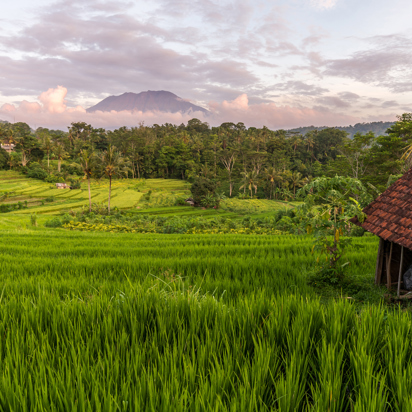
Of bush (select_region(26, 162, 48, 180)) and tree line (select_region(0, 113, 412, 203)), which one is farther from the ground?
tree line (select_region(0, 113, 412, 203))

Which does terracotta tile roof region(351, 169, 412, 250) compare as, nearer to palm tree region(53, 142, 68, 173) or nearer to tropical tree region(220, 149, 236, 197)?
tropical tree region(220, 149, 236, 197)

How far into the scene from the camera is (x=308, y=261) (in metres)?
6.96

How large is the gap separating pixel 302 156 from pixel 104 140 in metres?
57.8

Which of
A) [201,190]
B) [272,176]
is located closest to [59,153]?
[201,190]

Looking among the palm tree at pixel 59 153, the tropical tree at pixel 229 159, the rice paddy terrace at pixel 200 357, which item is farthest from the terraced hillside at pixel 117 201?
the rice paddy terrace at pixel 200 357

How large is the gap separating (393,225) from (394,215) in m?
0.26

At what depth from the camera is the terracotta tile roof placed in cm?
438

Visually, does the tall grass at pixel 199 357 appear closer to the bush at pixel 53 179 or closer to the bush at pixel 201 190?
the bush at pixel 201 190

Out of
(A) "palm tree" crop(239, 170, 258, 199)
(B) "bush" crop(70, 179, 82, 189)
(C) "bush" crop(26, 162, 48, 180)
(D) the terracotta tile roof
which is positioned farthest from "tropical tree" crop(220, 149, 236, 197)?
(D) the terracotta tile roof

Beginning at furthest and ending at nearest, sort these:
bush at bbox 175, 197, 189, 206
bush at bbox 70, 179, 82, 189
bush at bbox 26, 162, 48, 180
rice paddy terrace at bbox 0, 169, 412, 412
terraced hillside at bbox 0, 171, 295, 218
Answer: bush at bbox 26, 162, 48, 180 < bush at bbox 70, 179, 82, 189 < bush at bbox 175, 197, 189, 206 < terraced hillside at bbox 0, 171, 295, 218 < rice paddy terrace at bbox 0, 169, 412, 412

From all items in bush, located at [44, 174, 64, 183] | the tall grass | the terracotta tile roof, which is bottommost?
bush, located at [44, 174, 64, 183]

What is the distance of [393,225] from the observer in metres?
4.61

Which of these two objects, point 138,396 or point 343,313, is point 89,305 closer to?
point 138,396

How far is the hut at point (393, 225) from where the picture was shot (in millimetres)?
4441
